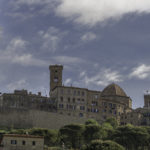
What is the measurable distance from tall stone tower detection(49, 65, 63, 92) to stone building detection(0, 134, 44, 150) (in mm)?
65754

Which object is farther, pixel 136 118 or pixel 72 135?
pixel 136 118

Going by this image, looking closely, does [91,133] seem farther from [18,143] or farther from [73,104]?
[18,143]

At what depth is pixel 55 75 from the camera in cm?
14438

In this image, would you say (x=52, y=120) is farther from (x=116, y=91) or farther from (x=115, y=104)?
(x=116, y=91)

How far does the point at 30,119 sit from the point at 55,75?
113ft

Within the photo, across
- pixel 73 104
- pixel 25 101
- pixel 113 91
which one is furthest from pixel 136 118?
pixel 25 101

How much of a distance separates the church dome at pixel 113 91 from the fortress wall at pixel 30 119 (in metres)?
37.7

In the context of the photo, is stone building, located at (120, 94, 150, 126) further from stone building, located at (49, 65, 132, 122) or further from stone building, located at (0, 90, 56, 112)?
stone building, located at (0, 90, 56, 112)

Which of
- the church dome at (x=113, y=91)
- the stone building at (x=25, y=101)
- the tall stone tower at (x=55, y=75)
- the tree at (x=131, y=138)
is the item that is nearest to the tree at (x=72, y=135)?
the tree at (x=131, y=138)

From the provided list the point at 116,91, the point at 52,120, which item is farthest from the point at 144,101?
the point at 52,120

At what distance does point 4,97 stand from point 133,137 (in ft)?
129

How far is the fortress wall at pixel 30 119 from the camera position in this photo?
363 ft

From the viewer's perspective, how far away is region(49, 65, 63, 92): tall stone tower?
467ft

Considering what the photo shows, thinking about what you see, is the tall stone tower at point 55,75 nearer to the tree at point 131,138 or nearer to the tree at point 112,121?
the tree at point 112,121
